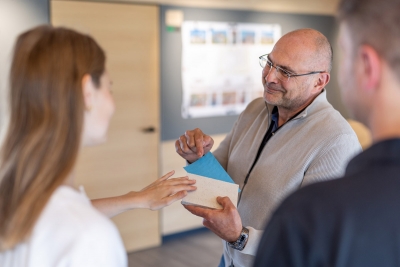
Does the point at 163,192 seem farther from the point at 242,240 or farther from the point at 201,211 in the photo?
the point at 242,240

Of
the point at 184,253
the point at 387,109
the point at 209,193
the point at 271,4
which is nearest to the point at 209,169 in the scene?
the point at 209,193

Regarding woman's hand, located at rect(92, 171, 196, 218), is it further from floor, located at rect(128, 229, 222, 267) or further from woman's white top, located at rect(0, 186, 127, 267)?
floor, located at rect(128, 229, 222, 267)

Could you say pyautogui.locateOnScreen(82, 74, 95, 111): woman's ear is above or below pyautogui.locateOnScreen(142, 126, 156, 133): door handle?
above

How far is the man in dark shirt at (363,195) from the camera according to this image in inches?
30.3

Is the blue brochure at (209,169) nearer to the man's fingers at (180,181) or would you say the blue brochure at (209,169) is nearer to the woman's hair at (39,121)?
the man's fingers at (180,181)

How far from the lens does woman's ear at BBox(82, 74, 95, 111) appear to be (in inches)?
44.3

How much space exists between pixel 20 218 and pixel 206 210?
808 mm

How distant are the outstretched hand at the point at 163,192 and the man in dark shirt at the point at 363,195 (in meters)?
0.74

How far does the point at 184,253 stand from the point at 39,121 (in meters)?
3.66

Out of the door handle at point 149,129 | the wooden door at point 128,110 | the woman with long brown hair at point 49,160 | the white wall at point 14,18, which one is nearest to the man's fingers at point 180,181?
the woman with long brown hair at point 49,160

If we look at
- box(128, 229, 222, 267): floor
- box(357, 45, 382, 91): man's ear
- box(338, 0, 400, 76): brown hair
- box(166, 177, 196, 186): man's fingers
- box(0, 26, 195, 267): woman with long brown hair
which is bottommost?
box(128, 229, 222, 267): floor

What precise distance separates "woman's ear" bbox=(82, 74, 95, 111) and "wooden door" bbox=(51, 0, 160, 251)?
3055 millimetres

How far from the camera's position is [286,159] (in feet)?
6.00

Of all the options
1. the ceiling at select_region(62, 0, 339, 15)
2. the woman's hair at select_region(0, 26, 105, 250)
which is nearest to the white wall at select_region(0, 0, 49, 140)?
the ceiling at select_region(62, 0, 339, 15)
